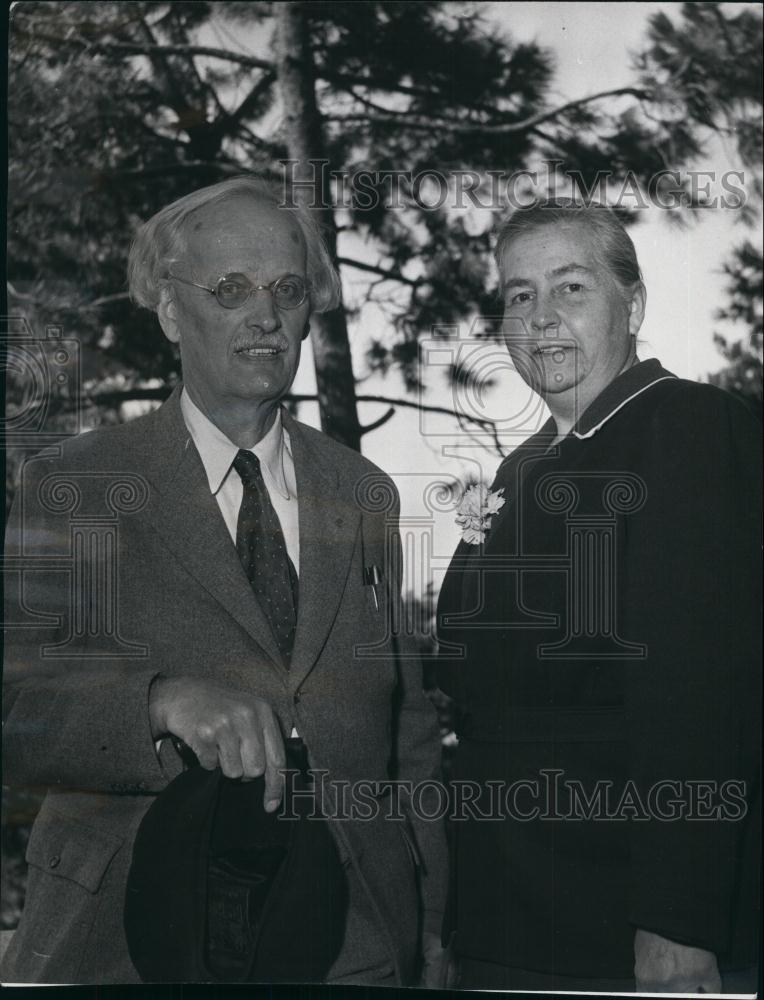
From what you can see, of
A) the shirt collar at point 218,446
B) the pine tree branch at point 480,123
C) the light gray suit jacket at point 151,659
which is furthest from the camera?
the pine tree branch at point 480,123

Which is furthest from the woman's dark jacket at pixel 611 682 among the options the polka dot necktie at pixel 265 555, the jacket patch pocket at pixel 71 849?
the jacket patch pocket at pixel 71 849

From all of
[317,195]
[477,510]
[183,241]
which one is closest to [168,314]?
[183,241]

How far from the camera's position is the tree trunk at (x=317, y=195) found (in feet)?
9.84

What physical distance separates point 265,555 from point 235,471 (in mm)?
214

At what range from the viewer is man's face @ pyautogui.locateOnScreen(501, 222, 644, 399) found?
116 inches

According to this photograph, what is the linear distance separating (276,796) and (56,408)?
1073 mm

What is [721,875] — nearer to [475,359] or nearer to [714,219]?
[475,359]

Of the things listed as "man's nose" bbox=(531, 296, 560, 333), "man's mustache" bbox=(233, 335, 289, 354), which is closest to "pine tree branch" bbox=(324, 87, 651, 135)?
"man's nose" bbox=(531, 296, 560, 333)

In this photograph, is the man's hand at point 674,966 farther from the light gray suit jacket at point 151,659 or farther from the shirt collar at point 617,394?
the shirt collar at point 617,394

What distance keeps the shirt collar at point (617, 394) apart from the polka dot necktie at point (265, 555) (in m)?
0.75

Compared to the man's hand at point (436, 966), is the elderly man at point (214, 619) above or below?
above

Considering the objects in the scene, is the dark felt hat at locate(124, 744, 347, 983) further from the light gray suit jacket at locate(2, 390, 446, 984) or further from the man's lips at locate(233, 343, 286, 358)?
the man's lips at locate(233, 343, 286, 358)

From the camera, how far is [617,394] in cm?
290

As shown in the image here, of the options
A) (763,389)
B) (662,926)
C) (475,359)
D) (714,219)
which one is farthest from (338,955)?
(714,219)
